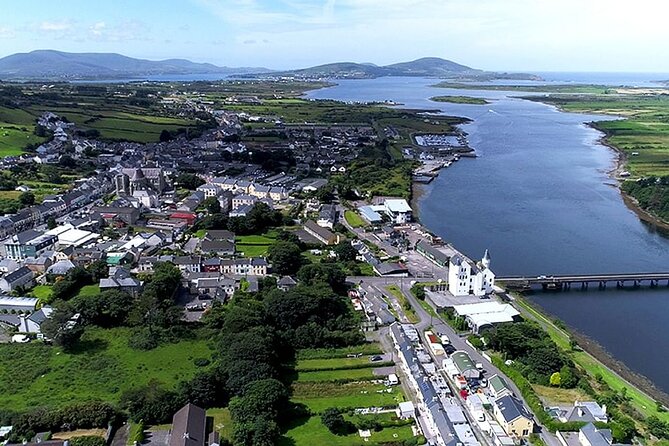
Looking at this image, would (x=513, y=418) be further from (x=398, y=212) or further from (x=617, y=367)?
(x=398, y=212)

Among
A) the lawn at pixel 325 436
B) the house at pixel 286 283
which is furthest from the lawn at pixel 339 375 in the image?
the house at pixel 286 283

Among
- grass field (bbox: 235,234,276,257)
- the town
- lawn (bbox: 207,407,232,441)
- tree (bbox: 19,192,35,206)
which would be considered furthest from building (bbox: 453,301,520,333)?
tree (bbox: 19,192,35,206)

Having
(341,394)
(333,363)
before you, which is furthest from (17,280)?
(341,394)

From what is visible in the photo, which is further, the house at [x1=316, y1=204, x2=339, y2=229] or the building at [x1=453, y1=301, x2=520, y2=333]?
the house at [x1=316, y1=204, x2=339, y2=229]

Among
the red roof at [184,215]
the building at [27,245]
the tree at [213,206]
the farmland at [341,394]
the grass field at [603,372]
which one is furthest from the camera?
the tree at [213,206]

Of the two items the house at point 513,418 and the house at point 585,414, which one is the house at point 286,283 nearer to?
the house at point 513,418

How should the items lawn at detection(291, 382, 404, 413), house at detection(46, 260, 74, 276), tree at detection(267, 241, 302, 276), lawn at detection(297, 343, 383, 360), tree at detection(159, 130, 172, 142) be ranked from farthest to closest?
tree at detection(159, 130, 172, 142) < tree at detection(267, 241, 302, 276) < house at detection(46, 260, 74, 276) < lawn at detection(297, 343, 383, 360) < lawn at detection(291, 382, 404, 413)

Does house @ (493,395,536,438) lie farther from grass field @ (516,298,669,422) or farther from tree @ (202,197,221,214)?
tree @ (202,197,221,214)
